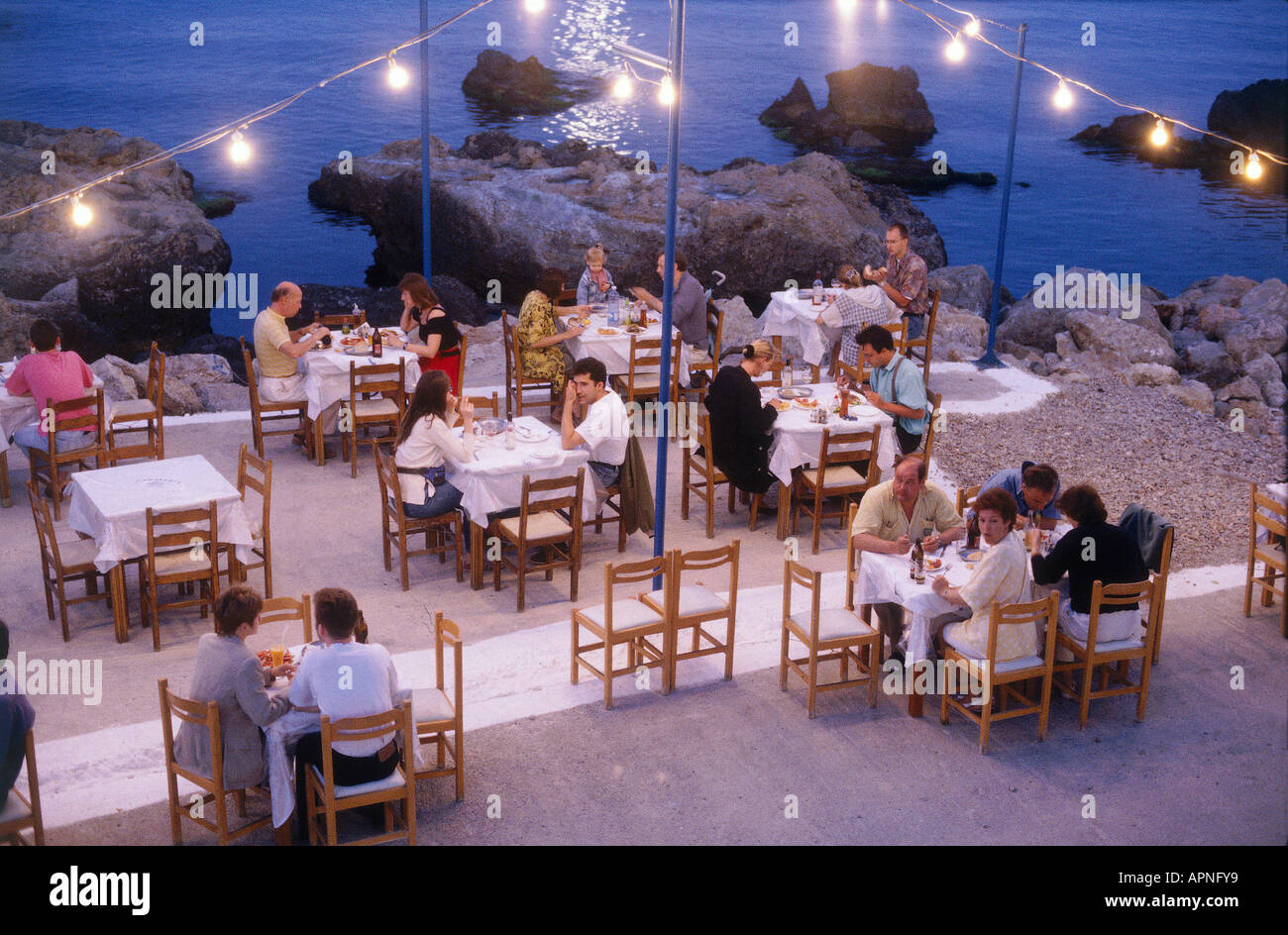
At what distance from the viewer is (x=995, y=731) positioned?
21.1ft

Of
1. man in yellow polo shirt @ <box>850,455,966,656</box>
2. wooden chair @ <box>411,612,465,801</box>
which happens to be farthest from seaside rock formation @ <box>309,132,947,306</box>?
wooden chair @ <box>411,612,465,801</box>

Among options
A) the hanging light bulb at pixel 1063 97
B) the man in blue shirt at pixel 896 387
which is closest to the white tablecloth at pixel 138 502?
the man in blue shirt at pixel 896 387

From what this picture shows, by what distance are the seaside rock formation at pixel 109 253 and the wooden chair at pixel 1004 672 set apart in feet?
42.8

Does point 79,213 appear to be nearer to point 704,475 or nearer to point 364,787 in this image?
point 364,787

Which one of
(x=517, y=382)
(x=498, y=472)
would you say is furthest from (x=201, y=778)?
(x=517, y=382)

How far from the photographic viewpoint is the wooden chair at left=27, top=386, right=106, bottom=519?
8539 mm

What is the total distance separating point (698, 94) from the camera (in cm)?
4956

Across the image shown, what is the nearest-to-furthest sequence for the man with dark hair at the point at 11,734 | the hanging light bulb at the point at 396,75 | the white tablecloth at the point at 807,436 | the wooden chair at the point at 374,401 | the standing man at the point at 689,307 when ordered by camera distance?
the man with dark hair at the point at 11,734
the hanging light bulb at the point at 396,75
the white tablecloth at the point at 807,436
the wooden chair at the point at 374,401
the standing man at the point at 689,307

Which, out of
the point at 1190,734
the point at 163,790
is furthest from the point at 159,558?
the point at 1190,734

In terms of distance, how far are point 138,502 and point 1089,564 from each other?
528 centimetres

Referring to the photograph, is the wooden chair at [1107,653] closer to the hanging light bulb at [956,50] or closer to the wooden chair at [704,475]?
the wooden chair at [704,475]

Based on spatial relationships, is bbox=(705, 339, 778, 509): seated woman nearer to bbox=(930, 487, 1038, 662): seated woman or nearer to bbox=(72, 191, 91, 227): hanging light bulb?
bbox=(930, 487, 1038, 662): seated woman

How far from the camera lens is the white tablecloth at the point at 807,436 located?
8.62 metres
